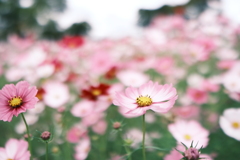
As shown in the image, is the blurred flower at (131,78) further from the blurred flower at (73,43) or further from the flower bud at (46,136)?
the flower bud at (46,136)

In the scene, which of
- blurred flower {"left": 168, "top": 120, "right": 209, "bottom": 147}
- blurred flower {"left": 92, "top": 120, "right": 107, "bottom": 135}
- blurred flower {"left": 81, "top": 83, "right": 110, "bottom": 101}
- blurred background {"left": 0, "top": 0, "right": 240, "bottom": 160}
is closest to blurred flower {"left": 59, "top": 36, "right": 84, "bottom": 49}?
blurred background {"left": 0, "top": 0, "right": 240, "bottom": 160}

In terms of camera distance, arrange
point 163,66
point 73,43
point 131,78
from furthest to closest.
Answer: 1. point 73,43
2. point 163,66
3. point 131,78

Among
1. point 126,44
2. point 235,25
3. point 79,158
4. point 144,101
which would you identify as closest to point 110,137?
point 79,158

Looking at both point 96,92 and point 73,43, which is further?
point 73,43

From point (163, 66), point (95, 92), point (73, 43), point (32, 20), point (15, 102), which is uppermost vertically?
point (32, 20)

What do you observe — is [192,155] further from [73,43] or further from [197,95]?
[73,43]

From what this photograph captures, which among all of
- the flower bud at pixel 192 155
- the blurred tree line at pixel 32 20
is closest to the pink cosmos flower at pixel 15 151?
the flower bud at pixel 192 155

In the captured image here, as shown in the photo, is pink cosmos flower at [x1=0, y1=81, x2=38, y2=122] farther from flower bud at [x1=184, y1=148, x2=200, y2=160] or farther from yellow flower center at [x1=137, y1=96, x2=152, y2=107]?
flower bud at [x1=184, y1=148, x2=200, y2=160]

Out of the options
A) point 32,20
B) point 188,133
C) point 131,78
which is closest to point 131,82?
point 131,78
